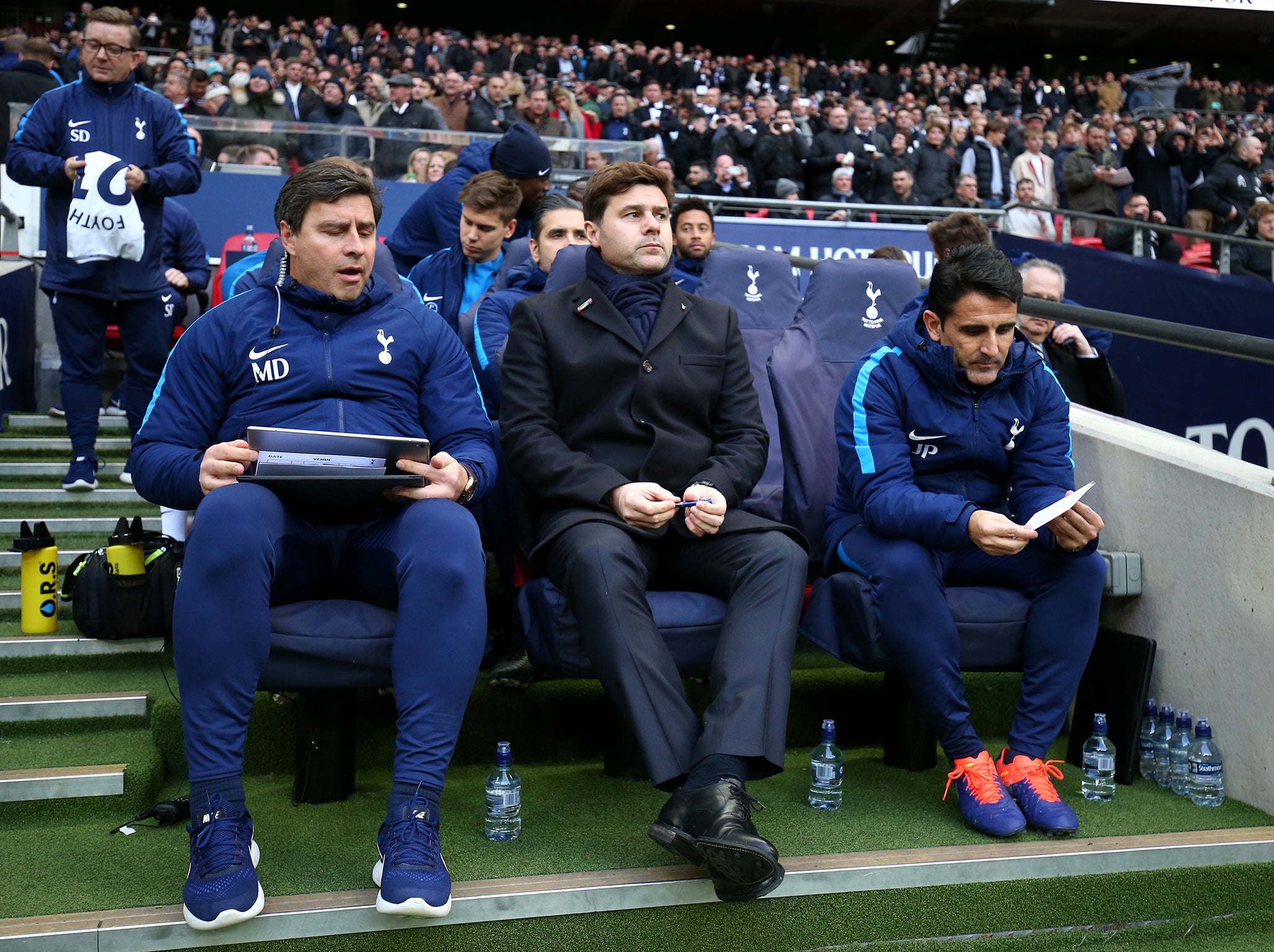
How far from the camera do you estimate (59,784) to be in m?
2.34

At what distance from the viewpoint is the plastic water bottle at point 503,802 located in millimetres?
2189

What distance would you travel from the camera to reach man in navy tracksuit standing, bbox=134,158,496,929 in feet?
6.21

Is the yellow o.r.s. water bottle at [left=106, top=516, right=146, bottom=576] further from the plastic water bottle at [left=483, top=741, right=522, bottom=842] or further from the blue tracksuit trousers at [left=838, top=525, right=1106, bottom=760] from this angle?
the blue tracksuit trousers at [left=838, top=525, right=1106, bottom=760]

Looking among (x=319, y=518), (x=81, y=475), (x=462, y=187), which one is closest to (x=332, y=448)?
(x=319, y=518)

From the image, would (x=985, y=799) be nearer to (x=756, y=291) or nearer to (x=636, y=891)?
(x=636, y=891)

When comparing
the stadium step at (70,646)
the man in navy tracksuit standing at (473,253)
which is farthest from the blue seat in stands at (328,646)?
the man in navy tracksuit standing at (473,253)

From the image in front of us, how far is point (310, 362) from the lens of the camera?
229cm

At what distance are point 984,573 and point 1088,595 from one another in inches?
8.7

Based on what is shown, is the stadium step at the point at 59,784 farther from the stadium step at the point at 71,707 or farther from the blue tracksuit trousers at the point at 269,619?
the blue tracksuit trousers at the point at 269,619

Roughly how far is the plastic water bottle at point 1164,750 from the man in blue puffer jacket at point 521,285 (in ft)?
5.81

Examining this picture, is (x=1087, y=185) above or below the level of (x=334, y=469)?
above

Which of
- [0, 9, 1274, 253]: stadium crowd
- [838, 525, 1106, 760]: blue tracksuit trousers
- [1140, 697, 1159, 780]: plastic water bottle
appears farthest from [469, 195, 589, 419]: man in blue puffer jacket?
[0, 9, 1274, 253]: stadium crowd

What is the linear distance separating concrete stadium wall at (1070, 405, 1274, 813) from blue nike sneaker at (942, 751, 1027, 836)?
1.99ft

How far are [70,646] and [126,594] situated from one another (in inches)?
8.0
